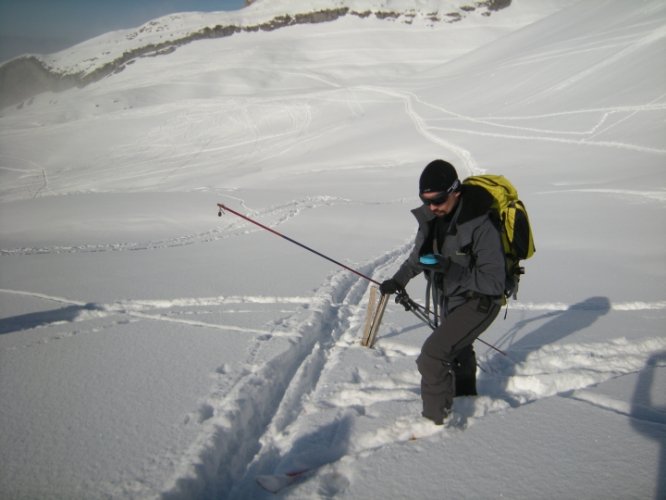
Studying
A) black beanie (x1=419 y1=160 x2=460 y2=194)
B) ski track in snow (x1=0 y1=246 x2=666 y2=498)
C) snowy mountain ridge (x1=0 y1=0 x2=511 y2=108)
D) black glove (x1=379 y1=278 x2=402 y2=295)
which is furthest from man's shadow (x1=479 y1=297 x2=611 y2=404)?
snowy mountain ridge (x1=0 y1=0 x2=511 y2=108)

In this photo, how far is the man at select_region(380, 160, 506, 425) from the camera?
9.44 feet

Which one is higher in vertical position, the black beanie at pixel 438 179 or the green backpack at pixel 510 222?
the black beanie at pixel 438 179

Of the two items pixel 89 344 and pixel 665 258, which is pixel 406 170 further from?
pixel 89 344

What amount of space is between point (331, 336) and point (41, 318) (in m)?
3.49

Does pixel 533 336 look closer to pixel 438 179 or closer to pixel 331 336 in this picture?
pixel 331 336

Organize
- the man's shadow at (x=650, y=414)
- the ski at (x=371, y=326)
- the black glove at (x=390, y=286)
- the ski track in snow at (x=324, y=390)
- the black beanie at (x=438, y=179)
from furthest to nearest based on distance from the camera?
the ski at (x=371, y=326), the black glove at (x=390, y=286), the ski track in snow at (x=324, y=390), the black beanie at (x=438, y=179), the man's shadow at (x=650, y=414)

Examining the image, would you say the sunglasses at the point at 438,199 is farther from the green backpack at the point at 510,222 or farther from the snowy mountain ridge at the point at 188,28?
the snowy mountain ridge at the point at 188,28

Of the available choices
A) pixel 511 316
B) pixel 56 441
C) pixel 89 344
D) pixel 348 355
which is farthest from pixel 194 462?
pixel 511 316

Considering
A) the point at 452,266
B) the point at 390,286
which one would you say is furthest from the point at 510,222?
the point at 390,286

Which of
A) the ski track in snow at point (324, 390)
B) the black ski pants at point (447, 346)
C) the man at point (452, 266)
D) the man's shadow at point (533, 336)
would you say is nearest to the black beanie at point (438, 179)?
the man at point (452, 266)

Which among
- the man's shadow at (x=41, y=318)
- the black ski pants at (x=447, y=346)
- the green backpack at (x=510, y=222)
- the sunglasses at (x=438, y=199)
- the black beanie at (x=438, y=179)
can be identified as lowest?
the man's shadow at (x=41, y=318)

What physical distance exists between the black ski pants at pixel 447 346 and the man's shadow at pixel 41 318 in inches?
169

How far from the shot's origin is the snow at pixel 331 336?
2.87 metres

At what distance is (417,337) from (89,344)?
3.50 m
